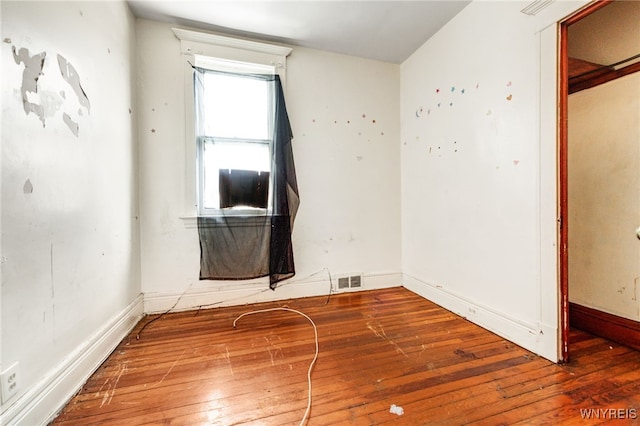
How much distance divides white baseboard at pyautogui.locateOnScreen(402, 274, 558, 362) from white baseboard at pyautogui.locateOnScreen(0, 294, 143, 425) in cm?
246

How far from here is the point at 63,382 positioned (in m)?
1.19

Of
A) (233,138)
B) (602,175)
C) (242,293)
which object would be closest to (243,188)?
(233,138)

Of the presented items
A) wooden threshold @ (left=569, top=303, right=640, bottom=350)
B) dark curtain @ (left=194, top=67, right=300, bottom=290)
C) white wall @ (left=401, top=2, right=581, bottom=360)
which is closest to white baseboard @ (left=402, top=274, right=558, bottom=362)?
white wall @ (left=401, top=2, right=581, bottom=360)

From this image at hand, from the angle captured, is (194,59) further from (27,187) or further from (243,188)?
(27,187)

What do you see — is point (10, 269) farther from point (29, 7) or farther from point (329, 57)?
point (329, 57)

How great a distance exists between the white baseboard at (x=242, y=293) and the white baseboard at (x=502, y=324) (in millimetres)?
663

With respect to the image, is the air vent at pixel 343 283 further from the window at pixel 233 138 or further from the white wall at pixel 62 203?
the white wall at pixel 62 203

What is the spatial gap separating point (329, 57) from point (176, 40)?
139 centimetres

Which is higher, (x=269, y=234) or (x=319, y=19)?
(x=319, y=19)

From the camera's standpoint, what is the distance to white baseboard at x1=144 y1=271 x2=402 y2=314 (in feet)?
7.31

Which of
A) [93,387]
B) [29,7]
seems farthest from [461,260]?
[29,7]

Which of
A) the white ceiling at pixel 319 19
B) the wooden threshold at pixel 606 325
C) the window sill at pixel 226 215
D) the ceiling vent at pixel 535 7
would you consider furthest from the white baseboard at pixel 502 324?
the white ceiling at pixel 319 19

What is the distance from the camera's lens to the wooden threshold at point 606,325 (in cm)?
158

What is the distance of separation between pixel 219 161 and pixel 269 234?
2.60ft
